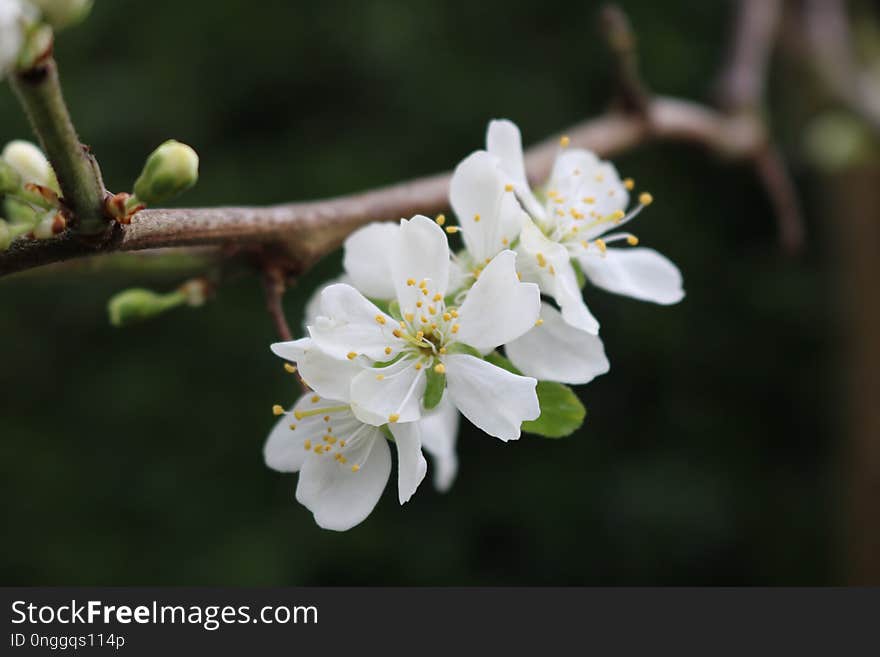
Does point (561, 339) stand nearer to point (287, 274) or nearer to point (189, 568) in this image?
point (287, 274)

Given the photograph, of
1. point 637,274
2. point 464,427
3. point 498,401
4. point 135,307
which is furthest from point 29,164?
point 464,427

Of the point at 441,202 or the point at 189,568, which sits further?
the point at 189,568

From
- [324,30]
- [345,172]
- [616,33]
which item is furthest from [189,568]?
[616,33]

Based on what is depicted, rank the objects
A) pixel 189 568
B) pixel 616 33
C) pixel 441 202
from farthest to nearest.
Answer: pixel 189 568, pixel 616 33, pixel 441 202

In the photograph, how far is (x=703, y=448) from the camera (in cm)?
275

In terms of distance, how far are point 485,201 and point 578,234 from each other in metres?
0.17

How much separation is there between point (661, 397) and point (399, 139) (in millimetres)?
1115

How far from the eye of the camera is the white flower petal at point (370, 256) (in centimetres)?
79

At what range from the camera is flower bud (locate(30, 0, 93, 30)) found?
1.78ft

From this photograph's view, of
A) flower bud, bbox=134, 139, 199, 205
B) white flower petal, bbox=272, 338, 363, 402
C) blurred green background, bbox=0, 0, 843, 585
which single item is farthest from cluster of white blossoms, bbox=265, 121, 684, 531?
blurred green background, bbox=0, 0, 843, 585

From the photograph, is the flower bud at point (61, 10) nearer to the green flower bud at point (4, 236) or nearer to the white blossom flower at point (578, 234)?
the green flower bud at point (4, 236)

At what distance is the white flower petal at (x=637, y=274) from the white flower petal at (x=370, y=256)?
0.21 metres

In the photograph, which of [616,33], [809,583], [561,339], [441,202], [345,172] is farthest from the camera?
[809,583]

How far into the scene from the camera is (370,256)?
2.60 feet
